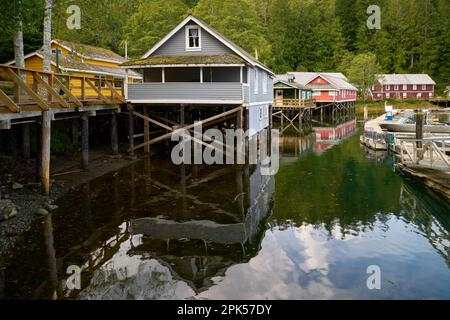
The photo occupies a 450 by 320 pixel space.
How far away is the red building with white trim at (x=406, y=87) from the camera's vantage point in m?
86.9

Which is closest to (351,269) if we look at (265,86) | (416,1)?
(265,86)

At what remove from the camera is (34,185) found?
51.5 feet

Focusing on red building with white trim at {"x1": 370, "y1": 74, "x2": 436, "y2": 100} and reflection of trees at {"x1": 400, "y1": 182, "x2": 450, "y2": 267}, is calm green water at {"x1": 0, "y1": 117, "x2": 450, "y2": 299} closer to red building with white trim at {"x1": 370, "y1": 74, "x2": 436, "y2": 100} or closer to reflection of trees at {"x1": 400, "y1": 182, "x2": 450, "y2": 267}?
reflection of trees at {"x1": 400, "y1": 182, "x2": 450, "y2": 267}

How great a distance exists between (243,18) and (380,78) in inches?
1438

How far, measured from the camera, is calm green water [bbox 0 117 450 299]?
357 inches

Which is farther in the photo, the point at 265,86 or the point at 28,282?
the point at 265,86

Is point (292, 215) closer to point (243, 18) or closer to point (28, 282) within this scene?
point (28, 282)

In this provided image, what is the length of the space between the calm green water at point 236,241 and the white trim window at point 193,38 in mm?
8449

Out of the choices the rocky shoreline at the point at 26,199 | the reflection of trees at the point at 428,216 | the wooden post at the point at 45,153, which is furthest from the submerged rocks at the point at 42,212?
the reflection of trees at the point at 428,216

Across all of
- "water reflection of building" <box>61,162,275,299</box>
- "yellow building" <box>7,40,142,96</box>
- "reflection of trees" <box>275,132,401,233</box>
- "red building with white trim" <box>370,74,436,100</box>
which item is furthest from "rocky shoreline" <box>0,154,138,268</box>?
"red building with white trim" <box>370,74,436,100</box>

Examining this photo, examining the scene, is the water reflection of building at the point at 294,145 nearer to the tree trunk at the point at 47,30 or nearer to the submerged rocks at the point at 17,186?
the tree trunk at the point at 47,30

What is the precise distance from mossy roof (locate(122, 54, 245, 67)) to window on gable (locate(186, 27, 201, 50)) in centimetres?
126

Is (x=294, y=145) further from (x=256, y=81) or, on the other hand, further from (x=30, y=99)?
(x=30, y=99)
